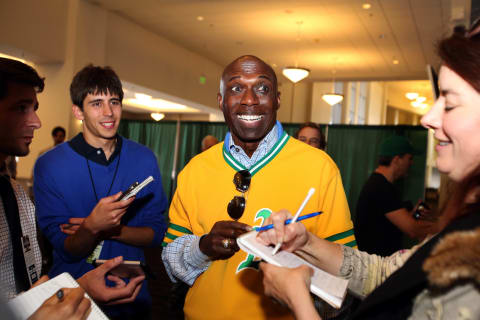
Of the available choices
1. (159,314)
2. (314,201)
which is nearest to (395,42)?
(159,314)

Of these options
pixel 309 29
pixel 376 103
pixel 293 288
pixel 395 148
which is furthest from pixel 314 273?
pixel 376 103

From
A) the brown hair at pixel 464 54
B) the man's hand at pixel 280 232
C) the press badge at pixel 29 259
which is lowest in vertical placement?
the press badge at pixel 29 259

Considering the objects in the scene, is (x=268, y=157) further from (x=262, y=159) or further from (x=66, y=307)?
(x=66, y=307)

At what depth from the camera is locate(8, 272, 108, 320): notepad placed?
105cm

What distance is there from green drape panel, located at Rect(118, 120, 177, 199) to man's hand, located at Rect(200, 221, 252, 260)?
7.55m

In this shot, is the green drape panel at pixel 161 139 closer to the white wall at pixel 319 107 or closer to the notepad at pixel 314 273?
the notepad at pixel 314 273

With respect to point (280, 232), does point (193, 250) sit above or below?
below

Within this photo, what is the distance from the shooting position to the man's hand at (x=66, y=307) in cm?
102

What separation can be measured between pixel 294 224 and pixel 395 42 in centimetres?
936

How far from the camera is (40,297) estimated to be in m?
1.09

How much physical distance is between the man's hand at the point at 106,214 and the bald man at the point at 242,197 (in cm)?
30

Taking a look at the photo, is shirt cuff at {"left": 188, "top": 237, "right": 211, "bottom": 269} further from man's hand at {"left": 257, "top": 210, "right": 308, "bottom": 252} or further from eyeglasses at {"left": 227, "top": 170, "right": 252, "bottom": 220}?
man's hand at {"left": 257, "top": 210, "right": 308, "bottom": 252}

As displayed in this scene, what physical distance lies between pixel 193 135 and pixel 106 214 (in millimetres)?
6854

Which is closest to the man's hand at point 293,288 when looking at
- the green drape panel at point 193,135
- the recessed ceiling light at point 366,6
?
the green drape panel at point 193,135
